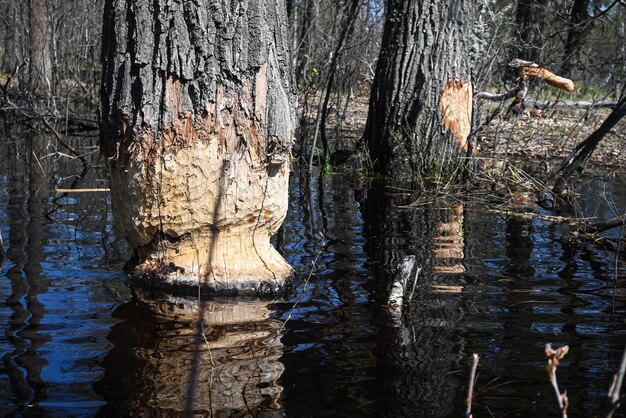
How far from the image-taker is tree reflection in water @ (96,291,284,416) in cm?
261

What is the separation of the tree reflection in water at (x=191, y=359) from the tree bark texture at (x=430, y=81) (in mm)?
4419

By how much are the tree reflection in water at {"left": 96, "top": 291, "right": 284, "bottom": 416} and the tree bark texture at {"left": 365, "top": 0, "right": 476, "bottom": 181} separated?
4419 millimetres

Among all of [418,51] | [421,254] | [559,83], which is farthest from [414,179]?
[421,254]

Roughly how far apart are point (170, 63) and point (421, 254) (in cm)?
218

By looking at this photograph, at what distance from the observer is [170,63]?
378cm

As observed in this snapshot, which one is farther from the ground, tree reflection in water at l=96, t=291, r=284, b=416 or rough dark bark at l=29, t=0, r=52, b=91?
rough dark bark at l=29, t=0, r=52, b=91

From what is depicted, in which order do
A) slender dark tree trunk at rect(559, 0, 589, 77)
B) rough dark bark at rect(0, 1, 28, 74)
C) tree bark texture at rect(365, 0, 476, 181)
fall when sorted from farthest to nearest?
rough dark bark at rect(0, 1, 28, 74) → slender dark tree trunk at rect(559, 0, 589, 77) → tree bark texture at rect(365, 0, 476, 181)

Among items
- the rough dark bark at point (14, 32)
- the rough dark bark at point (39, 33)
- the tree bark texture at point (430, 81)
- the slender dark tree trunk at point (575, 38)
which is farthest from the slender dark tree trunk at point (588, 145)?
the rough dark bark at point (14, 32)

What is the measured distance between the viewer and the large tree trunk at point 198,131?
3787 millimetres

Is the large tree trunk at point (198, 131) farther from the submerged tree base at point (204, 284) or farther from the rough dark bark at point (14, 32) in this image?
the rough dark bark at point (14, 32)

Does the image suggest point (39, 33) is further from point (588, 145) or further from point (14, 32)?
point (588, 145)

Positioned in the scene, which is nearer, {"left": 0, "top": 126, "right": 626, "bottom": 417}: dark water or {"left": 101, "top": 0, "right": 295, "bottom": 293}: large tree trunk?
{"left": 0, "top": 126, "right": 626, "bottom": 417}: dark water

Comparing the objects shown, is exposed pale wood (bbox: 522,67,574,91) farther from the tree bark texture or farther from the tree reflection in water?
the tree reflection in water

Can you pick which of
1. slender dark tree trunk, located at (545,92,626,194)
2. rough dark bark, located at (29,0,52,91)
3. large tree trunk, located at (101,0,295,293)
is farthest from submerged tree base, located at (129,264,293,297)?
rough dark bark, located at (29,0,52,91)
